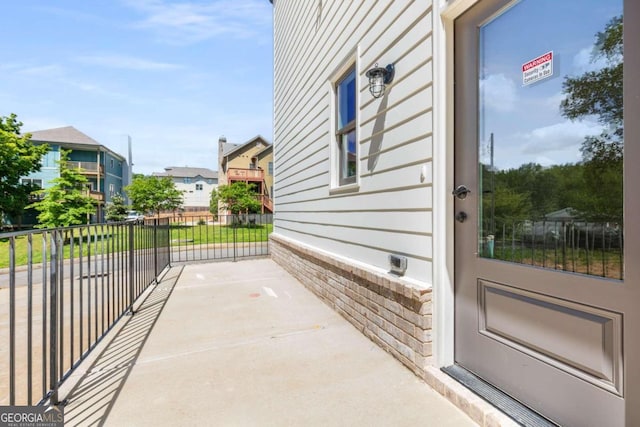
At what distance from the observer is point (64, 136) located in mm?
27641

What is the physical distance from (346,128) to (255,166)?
28.0 m

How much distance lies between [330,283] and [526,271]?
270cm

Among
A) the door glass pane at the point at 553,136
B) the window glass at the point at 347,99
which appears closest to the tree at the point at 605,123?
the door glass pane at the point at 553,136

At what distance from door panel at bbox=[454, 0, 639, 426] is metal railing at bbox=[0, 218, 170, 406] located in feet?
8.53

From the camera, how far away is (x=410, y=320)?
251cm

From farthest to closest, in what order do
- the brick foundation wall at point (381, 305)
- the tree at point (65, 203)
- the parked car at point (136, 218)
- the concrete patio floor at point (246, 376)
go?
1. the tree at point (65, 203)
2. the parked car at point (136, 218)
3. the brick foundation wall at point (381, 305)
4. the concrete patio floor at point (246, 376)

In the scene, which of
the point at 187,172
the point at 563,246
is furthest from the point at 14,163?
the point at 187,172

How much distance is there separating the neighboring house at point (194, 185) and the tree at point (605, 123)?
148ft

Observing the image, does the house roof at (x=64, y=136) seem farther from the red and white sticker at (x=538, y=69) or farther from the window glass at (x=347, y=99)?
the red and white sticker at (x=538, y=69)

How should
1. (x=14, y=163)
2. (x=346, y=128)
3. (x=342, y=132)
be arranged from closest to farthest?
(x=346, y=128) < (x=342, y=132) < (x=14, y=163)

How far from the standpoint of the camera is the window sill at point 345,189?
143 inches

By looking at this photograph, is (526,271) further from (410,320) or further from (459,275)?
(410,320)

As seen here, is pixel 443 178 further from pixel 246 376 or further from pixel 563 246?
pixel 246 376

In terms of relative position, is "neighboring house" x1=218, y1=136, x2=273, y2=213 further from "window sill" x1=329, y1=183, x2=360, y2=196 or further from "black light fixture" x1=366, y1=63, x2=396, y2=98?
"black light fixture" x1=366, y1=63, x2=396, y2=98
